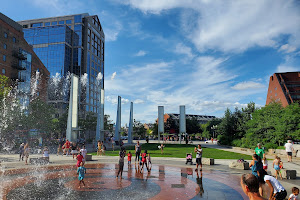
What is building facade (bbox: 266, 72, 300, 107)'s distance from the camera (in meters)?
79.9

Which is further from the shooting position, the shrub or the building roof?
the building roof

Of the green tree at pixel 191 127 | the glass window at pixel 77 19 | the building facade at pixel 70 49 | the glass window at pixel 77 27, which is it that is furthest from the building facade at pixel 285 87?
the glass window at pixel 77 19

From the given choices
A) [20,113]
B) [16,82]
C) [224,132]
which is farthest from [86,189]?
[16,82]

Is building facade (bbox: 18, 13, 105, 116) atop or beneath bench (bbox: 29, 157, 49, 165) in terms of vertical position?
atop

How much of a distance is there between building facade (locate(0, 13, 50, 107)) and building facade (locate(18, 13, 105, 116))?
19.8m

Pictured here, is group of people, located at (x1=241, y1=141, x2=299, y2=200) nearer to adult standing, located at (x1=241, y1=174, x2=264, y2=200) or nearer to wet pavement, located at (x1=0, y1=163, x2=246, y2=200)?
adult standing, located at (x1=241, y1=174, x2=264, y2=200)

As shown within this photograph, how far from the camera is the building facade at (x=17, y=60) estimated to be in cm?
5297

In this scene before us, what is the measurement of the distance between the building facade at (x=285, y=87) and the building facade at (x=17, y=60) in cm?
7859

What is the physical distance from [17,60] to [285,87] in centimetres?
8712

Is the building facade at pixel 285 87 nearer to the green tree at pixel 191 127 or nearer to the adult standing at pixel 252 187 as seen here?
the green tree at pixel 191 127

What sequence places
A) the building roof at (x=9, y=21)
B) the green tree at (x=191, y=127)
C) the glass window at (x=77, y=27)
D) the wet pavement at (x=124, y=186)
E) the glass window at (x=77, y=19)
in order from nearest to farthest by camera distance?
1. the wet pavement at (x=124, y=186)
2. the building roof at (x=9, y=21)
3. the green tree at (x=191, y=127)
4. the glass window at (x=77, y=27)
5. the glass window at (x=77, y=19)

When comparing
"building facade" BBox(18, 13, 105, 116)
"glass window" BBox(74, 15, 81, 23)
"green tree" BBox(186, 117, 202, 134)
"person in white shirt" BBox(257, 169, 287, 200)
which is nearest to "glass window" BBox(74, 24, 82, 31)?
"building facade" BBox(18, 13, 105, 116)

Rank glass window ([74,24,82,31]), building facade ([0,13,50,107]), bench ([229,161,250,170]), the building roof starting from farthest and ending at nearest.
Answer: glass window ([74,24,82,31])
the building roof
building facade ([0,13,50,107])
bench ([229,161,250,170])

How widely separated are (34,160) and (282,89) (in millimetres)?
84987
